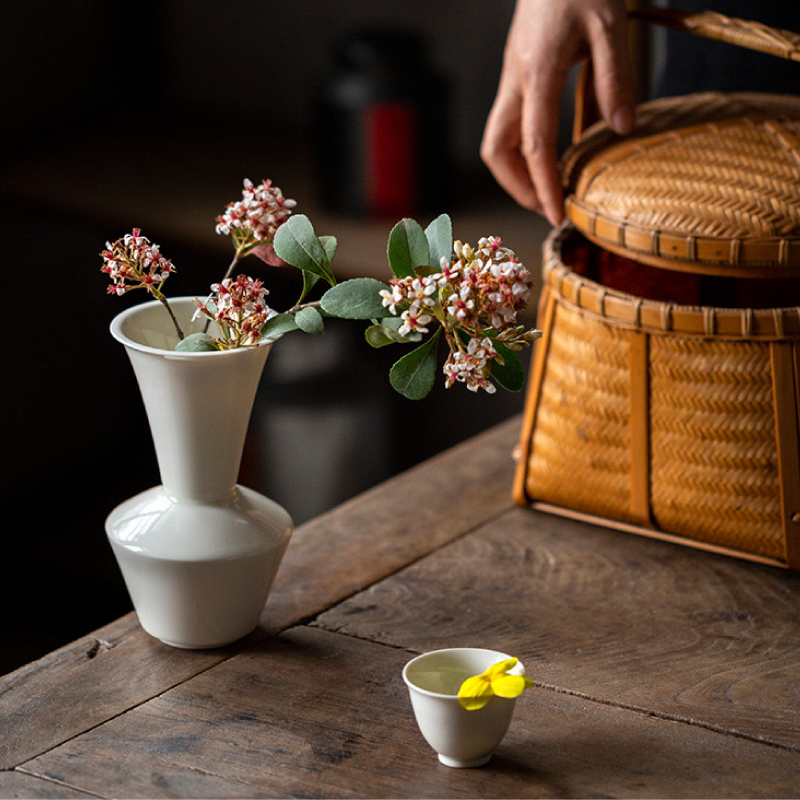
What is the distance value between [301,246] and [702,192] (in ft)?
1.49

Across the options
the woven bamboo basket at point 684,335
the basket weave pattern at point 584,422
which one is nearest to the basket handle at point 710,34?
the woven bamboo basket at point 684,335

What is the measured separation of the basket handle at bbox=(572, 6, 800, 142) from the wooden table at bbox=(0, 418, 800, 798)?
1.69 feet

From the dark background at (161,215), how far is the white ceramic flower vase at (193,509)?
→ 71cm

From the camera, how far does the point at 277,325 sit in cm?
90

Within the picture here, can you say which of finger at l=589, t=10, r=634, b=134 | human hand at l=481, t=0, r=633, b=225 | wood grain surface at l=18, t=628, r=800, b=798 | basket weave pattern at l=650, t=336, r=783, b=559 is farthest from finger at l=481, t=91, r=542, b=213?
wood grain surface at l=18, t=628, r=800, b=798

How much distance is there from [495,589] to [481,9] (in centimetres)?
204

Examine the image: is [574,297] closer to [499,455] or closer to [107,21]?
[499,455]

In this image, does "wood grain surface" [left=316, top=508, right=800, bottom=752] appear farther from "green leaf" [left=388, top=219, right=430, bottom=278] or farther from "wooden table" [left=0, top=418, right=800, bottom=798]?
"green leaf" [left=388, top=219, right=430, bottom=278]

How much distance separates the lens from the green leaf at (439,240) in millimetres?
844

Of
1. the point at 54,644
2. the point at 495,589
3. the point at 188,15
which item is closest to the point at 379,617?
the point at 495,589

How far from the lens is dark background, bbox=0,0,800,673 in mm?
2023

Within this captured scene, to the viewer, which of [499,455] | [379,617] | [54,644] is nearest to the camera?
[379,617]

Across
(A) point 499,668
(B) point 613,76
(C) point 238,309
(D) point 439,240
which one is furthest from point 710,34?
(A) point 499,668

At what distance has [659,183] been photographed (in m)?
1.13
